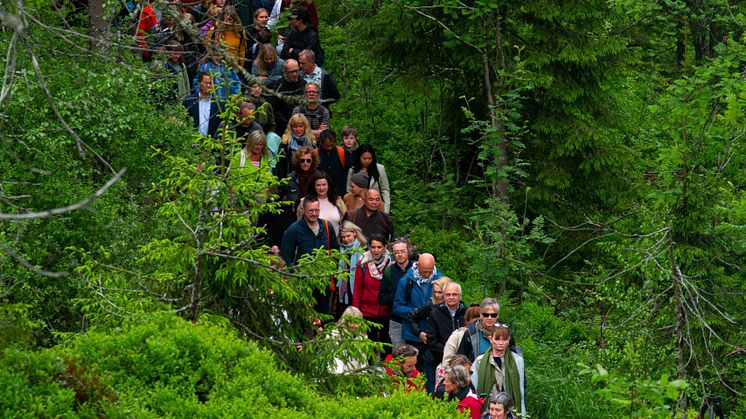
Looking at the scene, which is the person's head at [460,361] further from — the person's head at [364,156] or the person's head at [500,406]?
the person's head at [364,156]

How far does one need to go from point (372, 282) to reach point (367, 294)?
0.15m

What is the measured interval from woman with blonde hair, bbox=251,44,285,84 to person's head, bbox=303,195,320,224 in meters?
3.53

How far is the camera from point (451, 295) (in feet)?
38.0

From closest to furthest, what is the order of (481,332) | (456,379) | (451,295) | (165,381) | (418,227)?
1. (165,381)
2. (456,379)
3. (481,332)
4. (451,295)
5. (418,227)

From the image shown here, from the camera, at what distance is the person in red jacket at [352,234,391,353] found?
12.5m

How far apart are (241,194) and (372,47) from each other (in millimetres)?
9049

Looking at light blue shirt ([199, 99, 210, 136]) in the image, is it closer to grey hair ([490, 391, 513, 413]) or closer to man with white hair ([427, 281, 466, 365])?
man with white hair ([427, 281, 466, 365])

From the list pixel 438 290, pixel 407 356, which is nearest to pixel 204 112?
pixel 438 290

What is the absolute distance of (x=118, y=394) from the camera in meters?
6.62

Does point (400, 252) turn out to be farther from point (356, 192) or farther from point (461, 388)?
point (461, 388)

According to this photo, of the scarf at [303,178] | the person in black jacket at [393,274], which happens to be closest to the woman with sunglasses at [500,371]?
the person in black jacket at [393,274]

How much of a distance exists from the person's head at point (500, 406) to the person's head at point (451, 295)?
1.83m

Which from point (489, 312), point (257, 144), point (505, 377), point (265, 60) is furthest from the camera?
point (265, 60)

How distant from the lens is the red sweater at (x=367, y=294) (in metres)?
12.5
